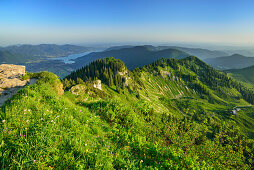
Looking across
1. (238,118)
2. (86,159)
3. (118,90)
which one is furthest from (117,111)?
(238,118)

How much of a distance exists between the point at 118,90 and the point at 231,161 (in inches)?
5036

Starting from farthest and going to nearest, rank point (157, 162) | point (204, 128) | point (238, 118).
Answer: point (238, 118) → point (204, 128) → point (157, 162)

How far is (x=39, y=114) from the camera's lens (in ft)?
20.2

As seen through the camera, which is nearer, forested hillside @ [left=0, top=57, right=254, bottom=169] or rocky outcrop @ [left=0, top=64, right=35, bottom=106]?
forested hillside @ [left=0, top=57, right=254, bottom=169]

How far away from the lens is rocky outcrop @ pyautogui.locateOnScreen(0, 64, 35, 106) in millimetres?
17628

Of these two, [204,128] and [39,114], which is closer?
[39,114]

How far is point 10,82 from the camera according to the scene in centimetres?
1956

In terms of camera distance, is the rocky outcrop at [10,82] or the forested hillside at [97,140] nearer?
the forested hillside at [97,140]

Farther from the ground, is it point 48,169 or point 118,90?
point 48,169

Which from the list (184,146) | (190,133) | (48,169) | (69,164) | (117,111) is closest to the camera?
(48,169)

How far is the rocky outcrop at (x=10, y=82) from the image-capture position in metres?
17.6

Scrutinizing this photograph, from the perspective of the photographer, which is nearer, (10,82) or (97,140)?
(97,140)

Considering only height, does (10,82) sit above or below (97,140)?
above

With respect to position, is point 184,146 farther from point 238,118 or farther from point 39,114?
point 238,118
